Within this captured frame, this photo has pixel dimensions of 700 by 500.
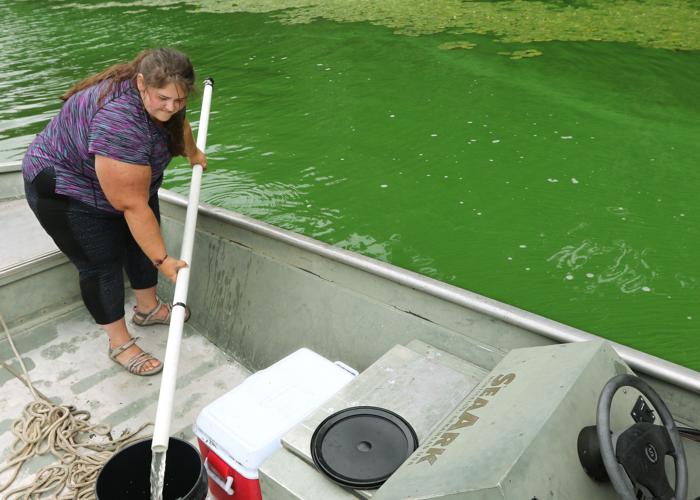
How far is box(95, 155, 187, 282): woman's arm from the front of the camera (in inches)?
59.7

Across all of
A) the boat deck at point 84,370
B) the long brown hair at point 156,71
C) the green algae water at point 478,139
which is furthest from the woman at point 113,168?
the green algae water at point 478,139

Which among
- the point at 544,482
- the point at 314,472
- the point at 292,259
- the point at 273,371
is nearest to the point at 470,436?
the point at 544,482

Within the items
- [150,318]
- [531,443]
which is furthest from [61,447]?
[531,443]

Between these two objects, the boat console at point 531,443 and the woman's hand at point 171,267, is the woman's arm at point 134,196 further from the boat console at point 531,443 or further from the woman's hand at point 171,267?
the boat console at point 531,443

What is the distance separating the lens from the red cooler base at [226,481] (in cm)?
139

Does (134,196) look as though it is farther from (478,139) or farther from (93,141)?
(478,139)

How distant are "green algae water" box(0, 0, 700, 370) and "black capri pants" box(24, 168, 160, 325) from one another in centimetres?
136

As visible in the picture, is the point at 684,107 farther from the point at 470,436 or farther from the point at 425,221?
the point at 470,436

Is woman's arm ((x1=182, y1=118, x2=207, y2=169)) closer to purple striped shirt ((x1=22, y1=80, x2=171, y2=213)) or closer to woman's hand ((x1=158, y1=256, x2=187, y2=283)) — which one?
purple striped shirt ((x1=22, y1=80, x2=171, y2=213))

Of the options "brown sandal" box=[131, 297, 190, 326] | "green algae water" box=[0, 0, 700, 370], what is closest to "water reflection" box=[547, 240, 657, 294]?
→ "green algae water" box=[0, 0, 700, 370]

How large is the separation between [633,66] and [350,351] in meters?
4.78

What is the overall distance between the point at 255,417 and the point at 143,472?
1.18 feet

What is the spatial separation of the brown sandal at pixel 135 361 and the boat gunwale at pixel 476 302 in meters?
0.59

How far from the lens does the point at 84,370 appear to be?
2209mm
